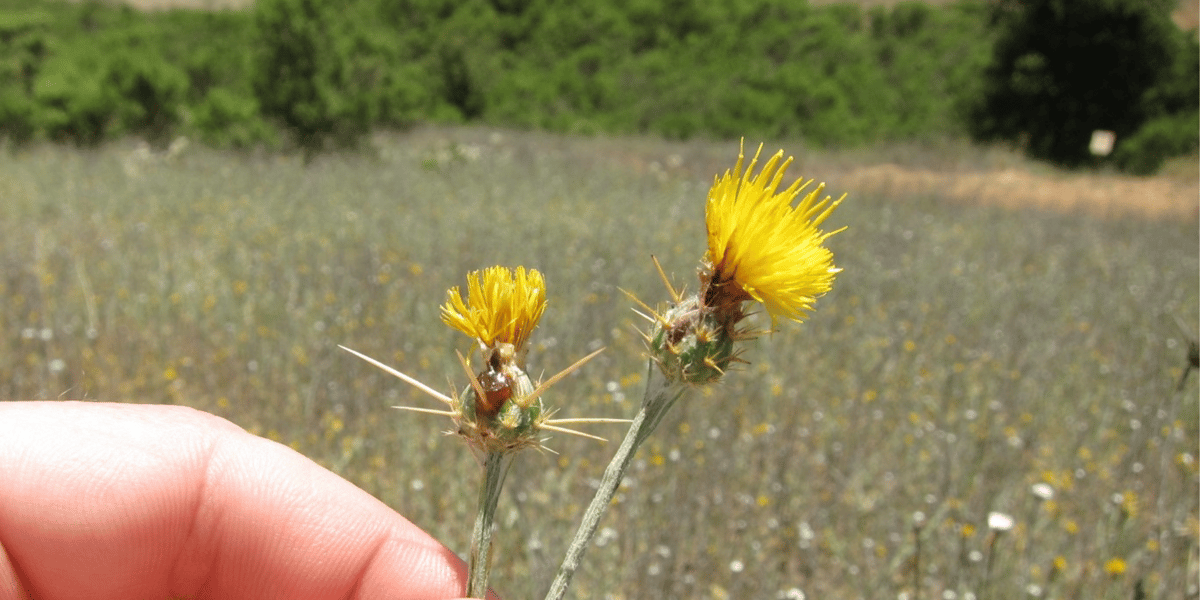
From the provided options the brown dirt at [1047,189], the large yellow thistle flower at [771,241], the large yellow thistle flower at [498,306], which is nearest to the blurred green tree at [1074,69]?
the brown dirt at [1047,189]

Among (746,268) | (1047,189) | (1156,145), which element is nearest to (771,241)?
(746,268)

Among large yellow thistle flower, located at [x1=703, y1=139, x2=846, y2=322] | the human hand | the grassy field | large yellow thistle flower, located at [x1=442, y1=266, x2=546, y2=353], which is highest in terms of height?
large yellow thistle flower, located at [x1=703, y1=139, x2=846, y2=322]

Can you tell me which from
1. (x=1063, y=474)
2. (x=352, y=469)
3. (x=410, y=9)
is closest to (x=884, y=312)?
(x=1063, y=474)

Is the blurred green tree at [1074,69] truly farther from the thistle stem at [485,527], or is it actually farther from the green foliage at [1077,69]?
the thistle stem at [485,527]

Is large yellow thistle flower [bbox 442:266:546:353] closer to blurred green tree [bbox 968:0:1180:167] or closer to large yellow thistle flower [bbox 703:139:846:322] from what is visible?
large yellow thistle flower [bbox 703:139:846:322]

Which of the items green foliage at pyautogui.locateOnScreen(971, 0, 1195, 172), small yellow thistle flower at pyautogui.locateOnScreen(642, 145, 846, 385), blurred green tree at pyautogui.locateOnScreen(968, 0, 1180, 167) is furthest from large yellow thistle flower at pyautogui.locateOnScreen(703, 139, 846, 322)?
green foliage at pyautogui.locateOnScreen(971, 0, 1195, 172)

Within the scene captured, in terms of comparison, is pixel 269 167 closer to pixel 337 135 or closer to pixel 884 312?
pixel 337 135
